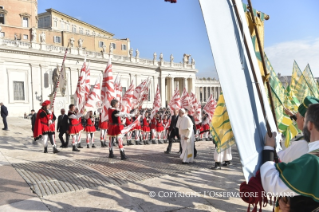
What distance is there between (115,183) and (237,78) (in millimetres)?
4275

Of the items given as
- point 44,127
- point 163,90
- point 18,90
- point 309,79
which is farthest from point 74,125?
point 163,90

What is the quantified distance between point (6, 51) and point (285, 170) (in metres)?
35.6

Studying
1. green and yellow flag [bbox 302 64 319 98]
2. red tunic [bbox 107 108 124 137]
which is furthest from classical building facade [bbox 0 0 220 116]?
green and yellow flag [bbox 302 64 319 98]

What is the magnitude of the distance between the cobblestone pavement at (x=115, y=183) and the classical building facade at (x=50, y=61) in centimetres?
1085

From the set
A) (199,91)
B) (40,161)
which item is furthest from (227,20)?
(199,91)

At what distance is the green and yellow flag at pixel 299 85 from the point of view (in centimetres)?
799

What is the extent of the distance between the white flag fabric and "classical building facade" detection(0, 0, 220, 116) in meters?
15.9

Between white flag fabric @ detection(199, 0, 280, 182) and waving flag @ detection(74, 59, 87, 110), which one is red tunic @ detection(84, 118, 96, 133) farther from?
white flag fabric @ detection(199, 0, 280, 182)

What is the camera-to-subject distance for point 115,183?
217 inches

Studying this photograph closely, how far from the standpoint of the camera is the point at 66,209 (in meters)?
4.13

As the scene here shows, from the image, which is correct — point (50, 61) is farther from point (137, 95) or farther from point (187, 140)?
point (187, 140)

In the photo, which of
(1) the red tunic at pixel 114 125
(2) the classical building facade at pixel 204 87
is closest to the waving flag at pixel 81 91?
(1) the red tunic at pixel 114 125

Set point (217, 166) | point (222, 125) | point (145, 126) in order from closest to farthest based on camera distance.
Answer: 1. point (222, 125)
2. point (217, 166)
3. point (145, 126)

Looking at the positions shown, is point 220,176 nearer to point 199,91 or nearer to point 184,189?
point 184,189
